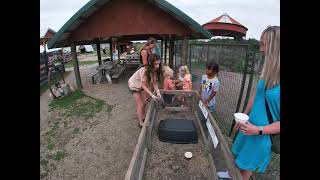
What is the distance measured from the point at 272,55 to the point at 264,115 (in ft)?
1.66

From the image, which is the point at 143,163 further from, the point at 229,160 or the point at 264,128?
the point at 264,128

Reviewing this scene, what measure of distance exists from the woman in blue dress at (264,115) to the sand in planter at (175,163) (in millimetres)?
713

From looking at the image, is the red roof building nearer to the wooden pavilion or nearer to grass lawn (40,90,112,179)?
the wooden pavilion

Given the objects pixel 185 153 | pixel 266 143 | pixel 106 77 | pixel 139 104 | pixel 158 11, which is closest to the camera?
pixel 266 143

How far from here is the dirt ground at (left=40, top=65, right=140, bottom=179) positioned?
4.24 metres

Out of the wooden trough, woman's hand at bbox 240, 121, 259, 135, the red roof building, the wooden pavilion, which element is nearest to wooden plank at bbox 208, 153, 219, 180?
the wooden trough

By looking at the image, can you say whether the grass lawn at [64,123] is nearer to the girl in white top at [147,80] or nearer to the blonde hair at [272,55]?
the girl in white top at [147,80]

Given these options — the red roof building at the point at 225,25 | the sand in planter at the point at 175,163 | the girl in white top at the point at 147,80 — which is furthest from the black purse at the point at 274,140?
the red roof building at the point at 225,25

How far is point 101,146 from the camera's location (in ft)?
17.0

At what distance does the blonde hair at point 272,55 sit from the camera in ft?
6.57
